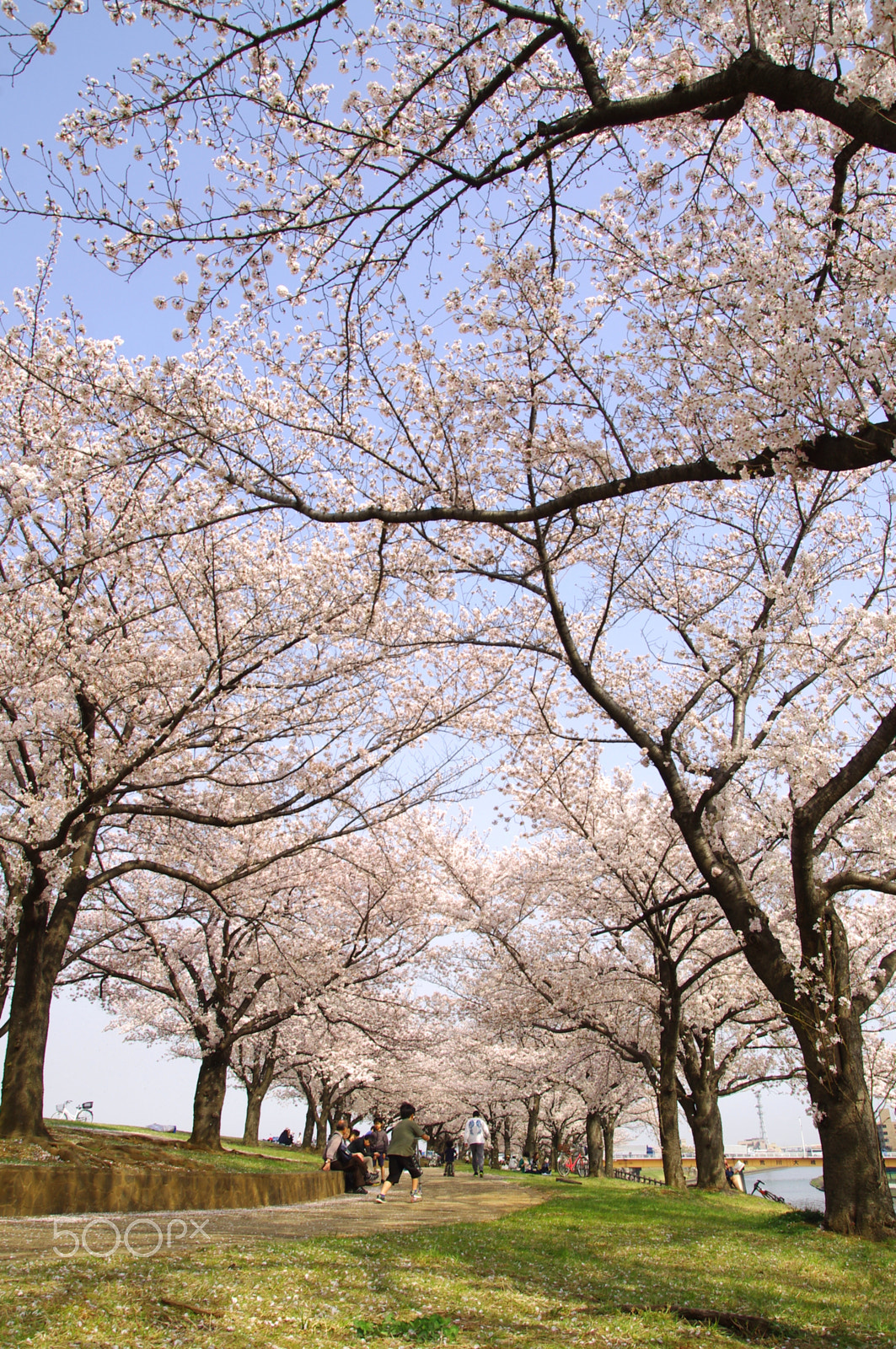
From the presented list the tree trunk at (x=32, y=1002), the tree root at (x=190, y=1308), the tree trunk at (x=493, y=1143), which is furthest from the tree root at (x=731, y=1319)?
the tree trunk at (x=493, y=1143)

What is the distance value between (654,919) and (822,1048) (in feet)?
25.1

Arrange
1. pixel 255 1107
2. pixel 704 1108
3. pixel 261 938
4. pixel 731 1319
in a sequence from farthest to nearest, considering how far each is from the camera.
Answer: pixel 255 1107 < pixel 261 938 < pixel 704 1108 < pixel 731 1319

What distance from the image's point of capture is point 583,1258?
6.11 metres

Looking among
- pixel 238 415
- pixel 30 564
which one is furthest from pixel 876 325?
pixel 30 564

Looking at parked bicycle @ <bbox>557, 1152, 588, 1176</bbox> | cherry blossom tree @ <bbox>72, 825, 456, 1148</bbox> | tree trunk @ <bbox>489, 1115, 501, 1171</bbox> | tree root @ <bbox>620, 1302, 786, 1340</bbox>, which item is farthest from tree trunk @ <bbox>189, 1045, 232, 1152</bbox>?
parked bicycle @ <bbox>557, 1152, 588, 1176</bbox>

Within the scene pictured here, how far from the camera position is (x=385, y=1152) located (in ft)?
54.6

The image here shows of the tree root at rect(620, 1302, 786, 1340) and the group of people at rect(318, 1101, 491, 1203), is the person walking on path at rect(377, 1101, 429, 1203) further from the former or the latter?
the tree root at rect(620, 1302, 786, 1340)

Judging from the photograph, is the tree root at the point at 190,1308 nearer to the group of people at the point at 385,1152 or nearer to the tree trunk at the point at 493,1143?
the group of people at the point at 385,1152

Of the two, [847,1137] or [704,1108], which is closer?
[847,1137]

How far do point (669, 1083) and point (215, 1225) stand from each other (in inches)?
375

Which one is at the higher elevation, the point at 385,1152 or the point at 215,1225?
the point at 215,1225

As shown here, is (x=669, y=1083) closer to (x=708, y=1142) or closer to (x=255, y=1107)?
(x=708, y=1142)

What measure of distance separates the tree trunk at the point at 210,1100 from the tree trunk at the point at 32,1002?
7921mm

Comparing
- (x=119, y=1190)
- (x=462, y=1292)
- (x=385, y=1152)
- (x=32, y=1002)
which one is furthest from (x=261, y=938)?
(x=462, y=1292)
